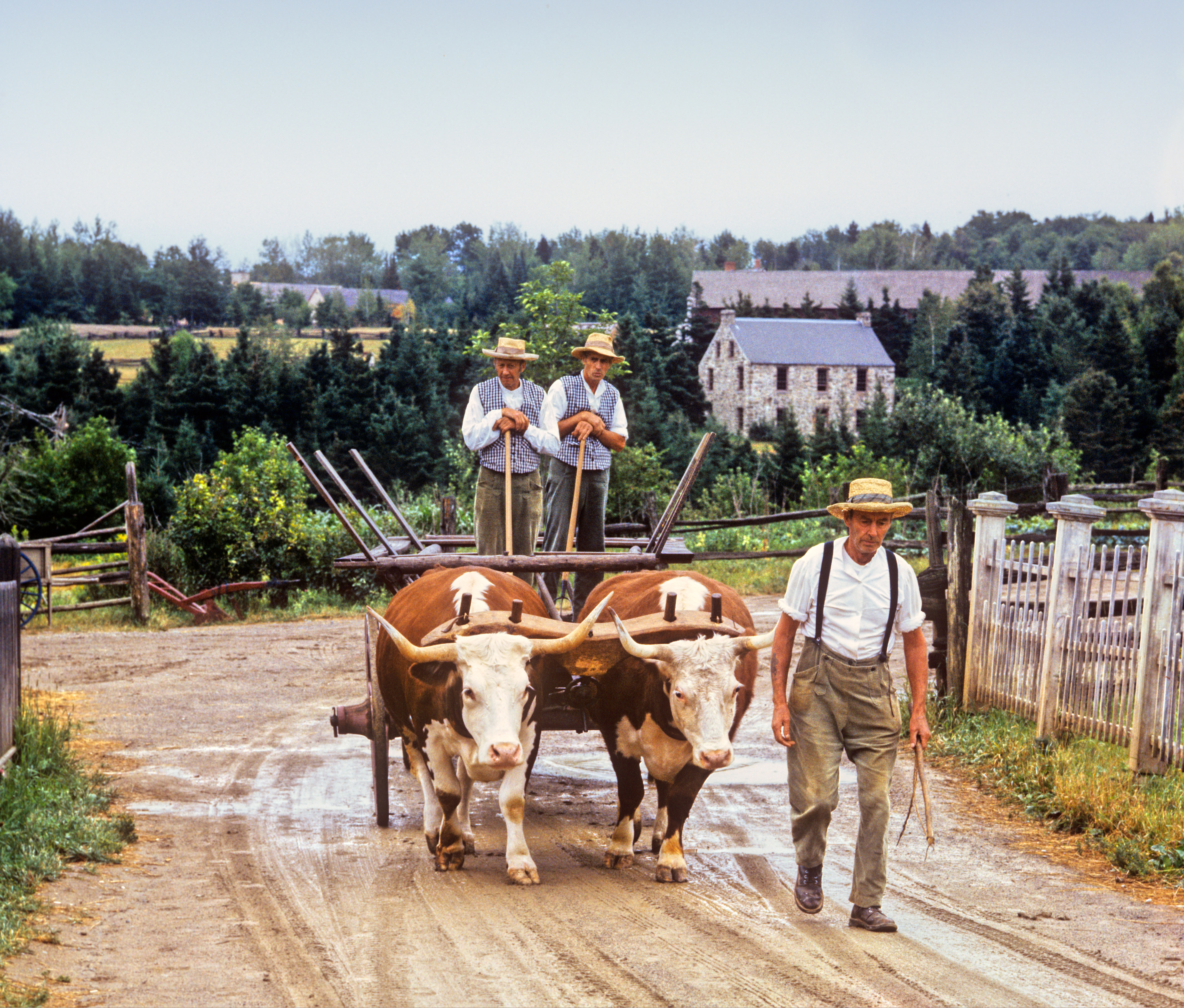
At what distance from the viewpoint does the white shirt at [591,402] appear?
871cm

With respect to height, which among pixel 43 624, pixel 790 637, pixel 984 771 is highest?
pixel 790 637

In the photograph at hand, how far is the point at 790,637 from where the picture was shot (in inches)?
230

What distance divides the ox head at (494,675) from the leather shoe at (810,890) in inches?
54.1

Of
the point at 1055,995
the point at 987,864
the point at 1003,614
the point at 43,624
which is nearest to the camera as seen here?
the point at 1055,995

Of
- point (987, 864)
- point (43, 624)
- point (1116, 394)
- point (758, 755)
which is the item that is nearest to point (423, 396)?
point (1116, 394)

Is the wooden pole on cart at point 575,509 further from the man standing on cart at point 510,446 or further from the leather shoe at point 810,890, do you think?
the leather shoe at point 810,890

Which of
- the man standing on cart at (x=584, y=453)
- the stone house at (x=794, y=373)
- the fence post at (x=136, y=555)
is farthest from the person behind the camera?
the stone house at (x=794, y=373)

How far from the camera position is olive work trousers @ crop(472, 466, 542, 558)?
8.51 m

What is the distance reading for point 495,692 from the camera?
616cm

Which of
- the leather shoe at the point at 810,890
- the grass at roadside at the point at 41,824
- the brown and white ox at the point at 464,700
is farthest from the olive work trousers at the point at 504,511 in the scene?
the leather shoe at the point at 810,890

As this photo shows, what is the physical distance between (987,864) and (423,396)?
43.7 m

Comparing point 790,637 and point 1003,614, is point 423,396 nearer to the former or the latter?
point 1003,614

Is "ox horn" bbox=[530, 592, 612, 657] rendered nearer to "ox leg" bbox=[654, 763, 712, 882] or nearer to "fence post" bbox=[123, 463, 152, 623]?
"ox leg" bbox=[654, 763, 712, 882]

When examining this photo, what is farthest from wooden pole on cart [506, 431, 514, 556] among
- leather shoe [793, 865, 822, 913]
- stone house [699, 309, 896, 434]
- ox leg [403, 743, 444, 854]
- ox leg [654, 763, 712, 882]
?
stone house [699, 309, 896, 434]
